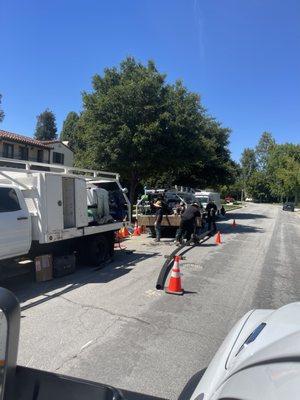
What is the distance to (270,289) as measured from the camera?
28.3 ft

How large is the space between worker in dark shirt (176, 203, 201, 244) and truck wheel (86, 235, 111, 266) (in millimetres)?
4674

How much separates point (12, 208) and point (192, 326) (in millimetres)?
4212

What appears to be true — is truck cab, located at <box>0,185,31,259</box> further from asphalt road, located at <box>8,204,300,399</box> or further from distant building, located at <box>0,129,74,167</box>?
distant building, located at <box>0,129,74,167</box>

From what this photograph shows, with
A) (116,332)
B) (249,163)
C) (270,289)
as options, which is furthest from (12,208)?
(249,163)

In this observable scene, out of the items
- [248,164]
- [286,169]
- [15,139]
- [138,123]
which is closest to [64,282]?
[138,123]

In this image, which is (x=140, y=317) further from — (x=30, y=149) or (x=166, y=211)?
(x=30, y=149)

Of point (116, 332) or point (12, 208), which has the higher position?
point (12, 208)

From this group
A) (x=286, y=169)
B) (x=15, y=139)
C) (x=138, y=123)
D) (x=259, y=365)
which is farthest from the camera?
(x=286, y=169)

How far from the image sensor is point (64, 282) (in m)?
8.82

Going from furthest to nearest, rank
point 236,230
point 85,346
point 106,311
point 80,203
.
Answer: point 236,230 < point 80,203 < point 106,311 < point 85,346

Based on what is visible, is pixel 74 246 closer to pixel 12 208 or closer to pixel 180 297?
pixel 12 208

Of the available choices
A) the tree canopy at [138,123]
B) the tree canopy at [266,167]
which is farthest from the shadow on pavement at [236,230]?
the tree canopy at [266,167]

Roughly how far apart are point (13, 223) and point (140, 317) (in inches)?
126

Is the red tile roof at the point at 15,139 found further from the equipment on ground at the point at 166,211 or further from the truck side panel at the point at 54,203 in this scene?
the truck side panel at the point at 54,203
